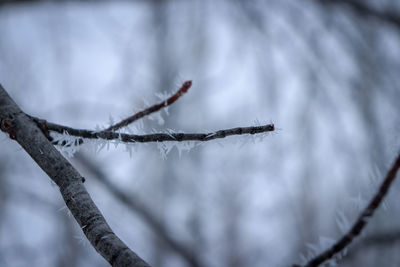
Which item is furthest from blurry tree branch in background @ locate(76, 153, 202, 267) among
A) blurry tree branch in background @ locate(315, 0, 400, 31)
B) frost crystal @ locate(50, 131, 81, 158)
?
blurry tree branch in background @ locate(315, 0, 400, 31)

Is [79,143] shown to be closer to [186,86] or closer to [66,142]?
[66,142]

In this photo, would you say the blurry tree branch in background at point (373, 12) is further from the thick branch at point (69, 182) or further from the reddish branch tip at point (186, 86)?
the thick branch at point (69, 182)

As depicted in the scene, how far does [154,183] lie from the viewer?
493cm

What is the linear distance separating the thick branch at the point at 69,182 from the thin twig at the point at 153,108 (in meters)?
0.13

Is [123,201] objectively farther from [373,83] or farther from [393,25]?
[373,83]

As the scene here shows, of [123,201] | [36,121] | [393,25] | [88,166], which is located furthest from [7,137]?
[393,25]

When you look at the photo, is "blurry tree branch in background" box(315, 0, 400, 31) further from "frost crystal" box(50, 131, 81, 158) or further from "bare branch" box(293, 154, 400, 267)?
"frost crystal" box(50, 131, 81, 158)

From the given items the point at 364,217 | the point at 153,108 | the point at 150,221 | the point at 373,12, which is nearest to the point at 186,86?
the point at 153,108

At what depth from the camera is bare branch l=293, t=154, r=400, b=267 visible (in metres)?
0.50

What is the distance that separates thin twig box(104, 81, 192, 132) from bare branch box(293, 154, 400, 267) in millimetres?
407

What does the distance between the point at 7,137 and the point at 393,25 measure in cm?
239

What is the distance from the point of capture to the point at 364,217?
0.52 meters

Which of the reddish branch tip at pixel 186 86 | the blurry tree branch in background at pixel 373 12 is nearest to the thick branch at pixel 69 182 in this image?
the reddish branch tip at pixel 186 86

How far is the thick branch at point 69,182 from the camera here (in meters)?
0.47
